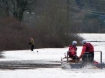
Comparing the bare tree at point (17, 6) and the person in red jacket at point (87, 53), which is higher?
the bare tree at point (17, 6)

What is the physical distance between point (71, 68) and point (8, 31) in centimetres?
4123

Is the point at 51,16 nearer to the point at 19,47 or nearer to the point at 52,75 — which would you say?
the point at 19,47

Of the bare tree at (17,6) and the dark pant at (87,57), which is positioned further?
the bare tree at (17,6)

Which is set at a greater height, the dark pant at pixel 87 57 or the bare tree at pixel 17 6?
the bare tree at pixel 17 6

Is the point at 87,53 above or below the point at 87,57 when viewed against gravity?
above

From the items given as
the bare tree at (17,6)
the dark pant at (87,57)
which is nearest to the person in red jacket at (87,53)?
the dark pant at (87,57)

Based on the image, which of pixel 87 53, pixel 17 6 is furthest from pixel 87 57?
pixel 17 6

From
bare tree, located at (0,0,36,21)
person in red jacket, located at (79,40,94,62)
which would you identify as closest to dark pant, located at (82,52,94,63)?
person in red jacket, located at (79,40,94,62)

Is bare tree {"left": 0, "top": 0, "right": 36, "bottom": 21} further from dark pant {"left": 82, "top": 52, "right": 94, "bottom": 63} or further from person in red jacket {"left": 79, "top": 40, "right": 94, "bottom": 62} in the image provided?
dark pant {"left": 82, "top": 52, "right": 94, "bottom": 63}

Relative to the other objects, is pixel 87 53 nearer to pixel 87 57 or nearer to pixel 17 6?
pixel 87 57

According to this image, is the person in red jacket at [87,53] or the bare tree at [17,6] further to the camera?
the bare tree at [17,6]

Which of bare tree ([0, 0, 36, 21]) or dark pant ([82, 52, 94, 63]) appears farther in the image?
bare tree ([0, 0, 36, 21])

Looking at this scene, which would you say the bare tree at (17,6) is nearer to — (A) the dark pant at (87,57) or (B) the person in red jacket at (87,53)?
(B) the person in red jacket at (87,53)

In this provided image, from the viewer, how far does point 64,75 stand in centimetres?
2606
